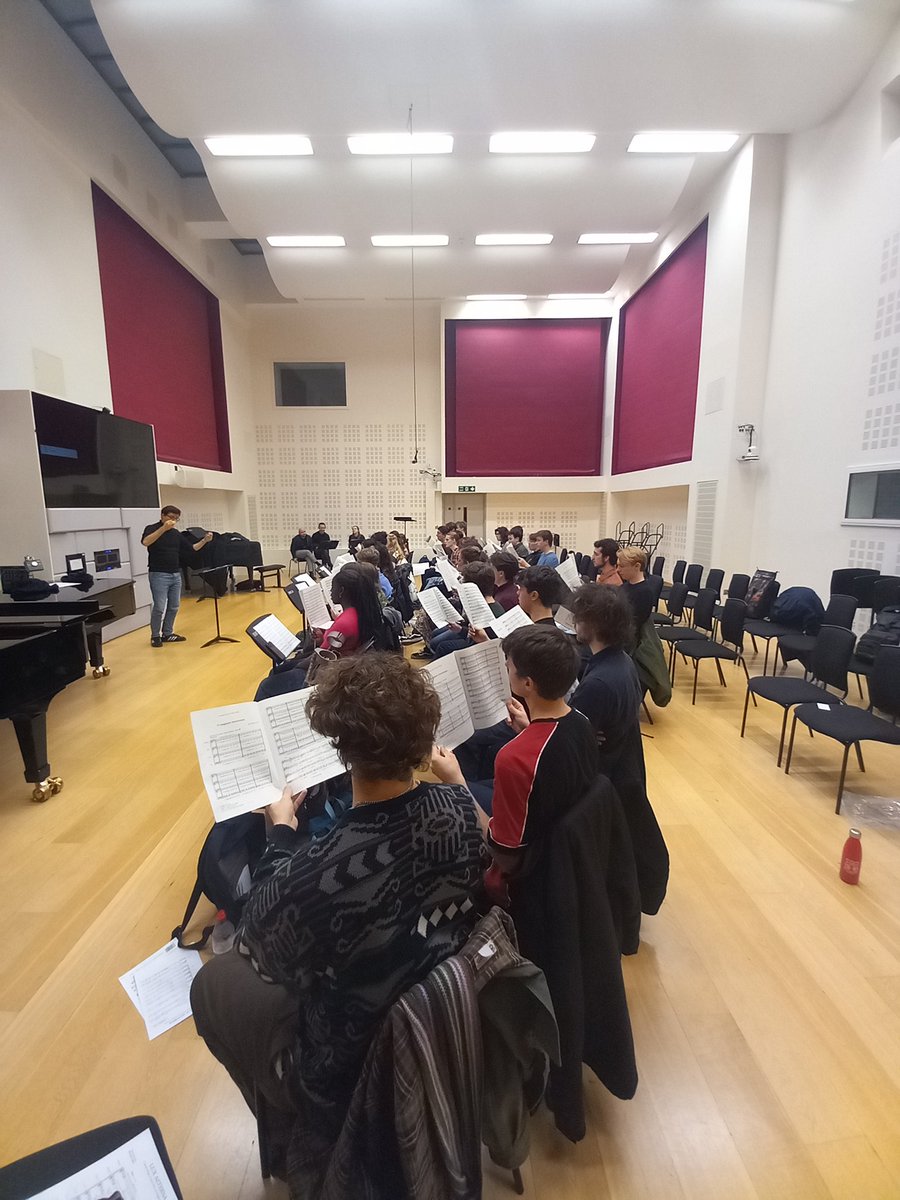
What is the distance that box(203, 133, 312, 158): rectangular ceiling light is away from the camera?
6637 mm

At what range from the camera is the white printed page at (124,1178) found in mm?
776

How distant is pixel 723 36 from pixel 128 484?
8283 mm

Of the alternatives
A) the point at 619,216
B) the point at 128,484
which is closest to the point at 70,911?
the point at 128,484

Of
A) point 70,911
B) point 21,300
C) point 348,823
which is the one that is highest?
point 21,300

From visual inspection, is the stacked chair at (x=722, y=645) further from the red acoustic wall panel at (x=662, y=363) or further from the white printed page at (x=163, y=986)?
the red acoustic wall panel at (x=662, y=363)

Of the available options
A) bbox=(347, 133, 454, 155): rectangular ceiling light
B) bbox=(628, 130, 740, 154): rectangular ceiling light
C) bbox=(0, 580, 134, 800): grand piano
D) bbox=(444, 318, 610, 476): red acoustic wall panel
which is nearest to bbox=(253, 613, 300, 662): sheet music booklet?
bbox=(0, 580, 134, 800): grand piano

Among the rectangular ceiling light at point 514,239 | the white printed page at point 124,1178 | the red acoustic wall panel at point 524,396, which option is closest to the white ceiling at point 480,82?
the rectangular ceiling light at point 514,239

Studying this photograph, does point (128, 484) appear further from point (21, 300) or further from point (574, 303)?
point (574, 303)

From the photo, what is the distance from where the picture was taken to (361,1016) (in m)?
0.92

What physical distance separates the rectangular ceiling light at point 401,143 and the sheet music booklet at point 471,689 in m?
7.46

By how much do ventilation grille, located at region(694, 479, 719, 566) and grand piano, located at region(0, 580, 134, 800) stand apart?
8.03m

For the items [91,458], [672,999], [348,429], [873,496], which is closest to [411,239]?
[348,429]

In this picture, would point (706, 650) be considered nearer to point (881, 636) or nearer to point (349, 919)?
point (881, 636)

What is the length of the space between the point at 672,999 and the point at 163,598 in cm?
638
